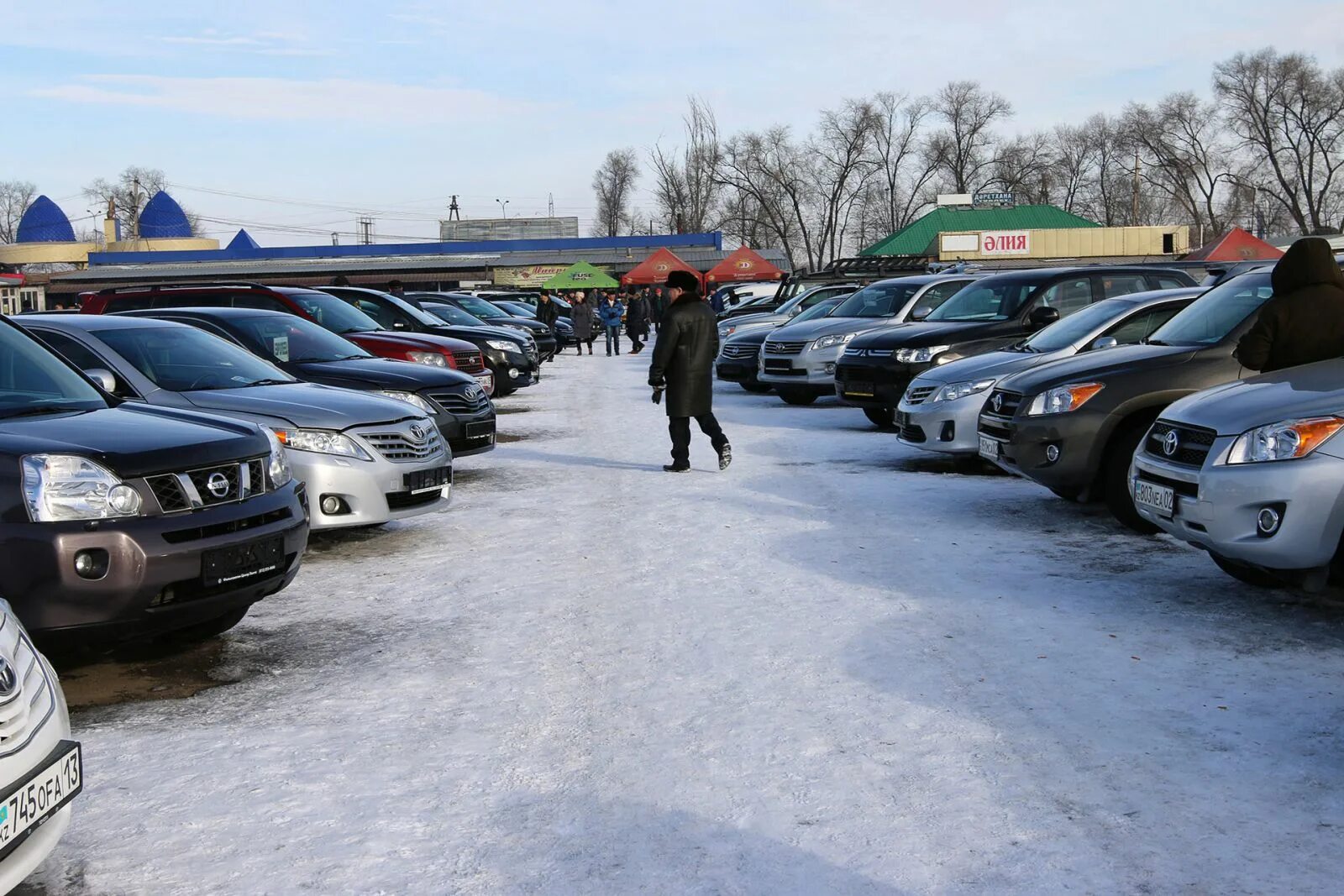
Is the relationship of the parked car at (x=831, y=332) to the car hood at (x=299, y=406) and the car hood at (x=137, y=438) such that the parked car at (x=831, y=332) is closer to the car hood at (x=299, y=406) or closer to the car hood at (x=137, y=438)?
the car hood at (x=299, y=406)

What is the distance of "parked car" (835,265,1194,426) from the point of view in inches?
510

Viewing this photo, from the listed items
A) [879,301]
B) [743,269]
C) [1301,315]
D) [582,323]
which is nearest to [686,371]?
[1301,315]

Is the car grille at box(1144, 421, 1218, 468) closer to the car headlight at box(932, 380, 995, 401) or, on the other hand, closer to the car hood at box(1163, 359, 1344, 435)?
the car hood at box(1163, 359, 1344, 435)

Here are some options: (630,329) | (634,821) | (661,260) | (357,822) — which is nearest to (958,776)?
(634,821)

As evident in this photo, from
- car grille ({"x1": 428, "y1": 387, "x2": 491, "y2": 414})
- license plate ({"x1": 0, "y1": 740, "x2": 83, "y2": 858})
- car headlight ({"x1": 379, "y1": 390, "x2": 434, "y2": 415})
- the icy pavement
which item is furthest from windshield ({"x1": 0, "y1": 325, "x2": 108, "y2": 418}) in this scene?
car grille ({"x1": 428, "y1": 387, "x2": 491, "y2": 414})

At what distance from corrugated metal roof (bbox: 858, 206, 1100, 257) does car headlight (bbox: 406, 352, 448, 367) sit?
47.1 m

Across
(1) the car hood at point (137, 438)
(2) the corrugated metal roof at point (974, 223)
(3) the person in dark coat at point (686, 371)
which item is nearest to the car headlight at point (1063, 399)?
(3) the person in dark coat at point (686, 371)

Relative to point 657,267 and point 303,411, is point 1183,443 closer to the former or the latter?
point 303,411

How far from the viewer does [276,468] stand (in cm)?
586

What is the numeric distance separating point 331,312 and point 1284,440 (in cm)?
1022

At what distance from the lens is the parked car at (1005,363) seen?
10.4 meters

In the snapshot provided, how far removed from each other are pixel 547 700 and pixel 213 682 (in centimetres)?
148

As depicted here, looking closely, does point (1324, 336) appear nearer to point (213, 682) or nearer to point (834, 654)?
point (834, 654)

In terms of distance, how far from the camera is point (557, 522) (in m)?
8.92
